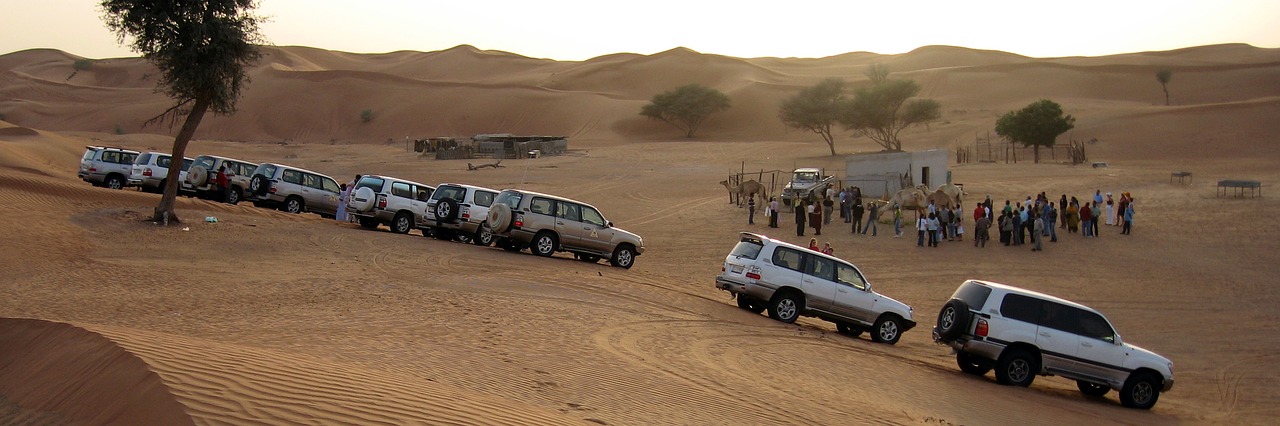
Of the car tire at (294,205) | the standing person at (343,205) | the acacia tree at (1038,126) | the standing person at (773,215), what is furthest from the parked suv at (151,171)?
the acacia tree at (1038,126)

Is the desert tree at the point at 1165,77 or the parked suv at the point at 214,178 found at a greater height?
the desert tree at the point at 1165,77

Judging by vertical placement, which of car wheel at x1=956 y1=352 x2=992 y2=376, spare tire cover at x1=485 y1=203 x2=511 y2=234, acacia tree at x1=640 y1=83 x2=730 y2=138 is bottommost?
car wheel at x1=956 y1=352 x2=992 y2=376

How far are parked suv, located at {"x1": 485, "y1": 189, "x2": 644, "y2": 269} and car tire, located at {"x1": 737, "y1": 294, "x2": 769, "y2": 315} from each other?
17.1 feet

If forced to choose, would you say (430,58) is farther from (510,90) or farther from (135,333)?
(135,333)

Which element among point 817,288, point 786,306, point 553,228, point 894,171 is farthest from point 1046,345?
point 894,171

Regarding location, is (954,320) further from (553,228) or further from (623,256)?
(553,228)

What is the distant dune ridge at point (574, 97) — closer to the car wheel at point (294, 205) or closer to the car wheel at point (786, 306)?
the car wheel at point (294, 205)

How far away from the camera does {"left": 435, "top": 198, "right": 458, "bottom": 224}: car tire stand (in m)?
24.4

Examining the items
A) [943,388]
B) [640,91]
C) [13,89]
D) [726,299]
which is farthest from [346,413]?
[13,89]

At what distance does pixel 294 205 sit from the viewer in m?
30.2

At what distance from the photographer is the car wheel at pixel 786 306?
17.4 metres

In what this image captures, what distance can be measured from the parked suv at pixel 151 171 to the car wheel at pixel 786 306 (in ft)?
75.2

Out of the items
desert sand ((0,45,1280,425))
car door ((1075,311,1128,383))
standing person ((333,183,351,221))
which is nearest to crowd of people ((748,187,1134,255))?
desert sand ((0,45,1280,425))

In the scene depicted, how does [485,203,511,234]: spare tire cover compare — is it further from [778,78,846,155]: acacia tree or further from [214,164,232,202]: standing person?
[778,78,846,155]: acacia tree
